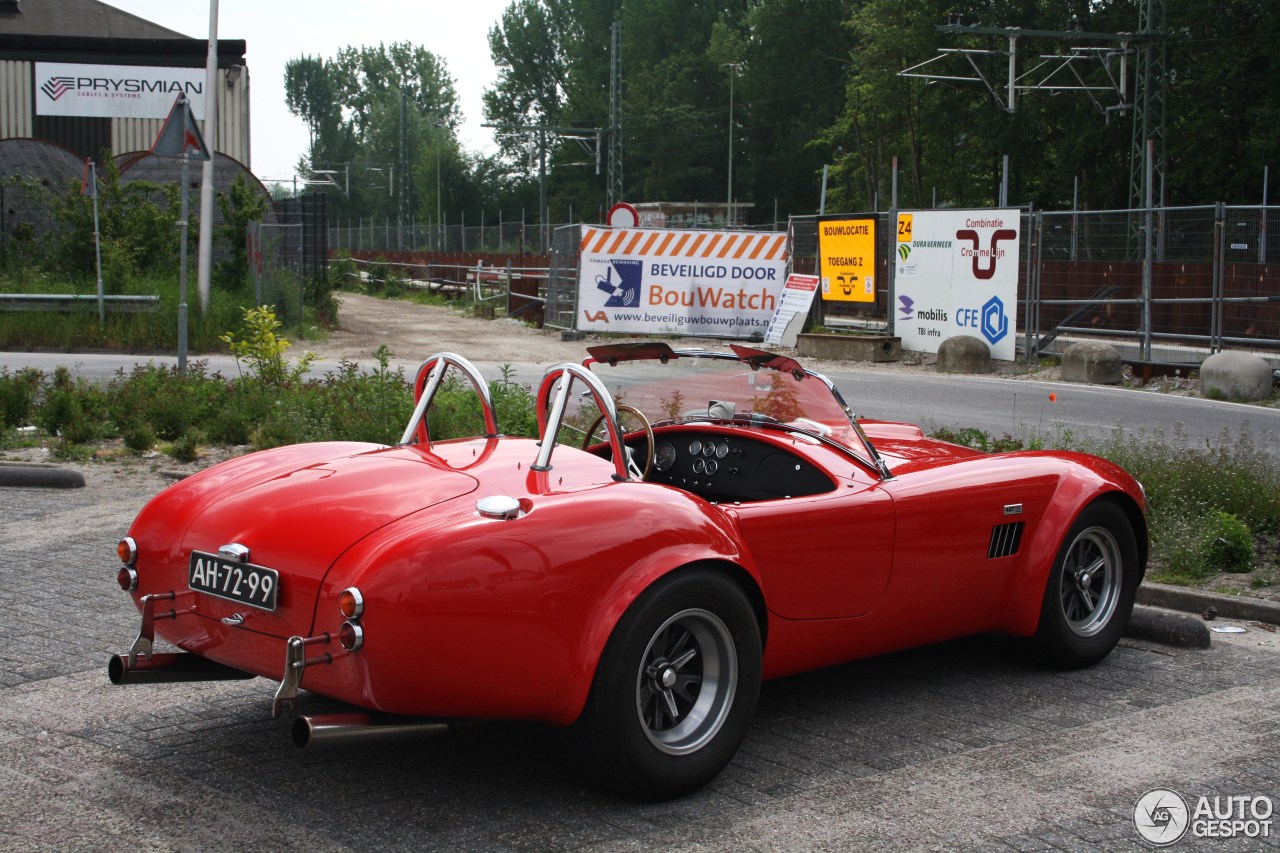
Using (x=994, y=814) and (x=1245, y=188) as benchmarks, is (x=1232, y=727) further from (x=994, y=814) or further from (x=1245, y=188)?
(x=1245, y=188)

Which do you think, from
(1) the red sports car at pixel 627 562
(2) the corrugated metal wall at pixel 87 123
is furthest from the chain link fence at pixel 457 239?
(1) the red sports car at pixel 627 562

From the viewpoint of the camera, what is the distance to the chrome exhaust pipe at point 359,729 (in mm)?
3383

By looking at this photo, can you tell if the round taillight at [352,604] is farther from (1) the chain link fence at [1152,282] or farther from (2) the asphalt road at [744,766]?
(1) the chain link fence at [1152,282]

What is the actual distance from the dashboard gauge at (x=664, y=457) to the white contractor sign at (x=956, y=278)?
1577 cm

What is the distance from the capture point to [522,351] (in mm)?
22906

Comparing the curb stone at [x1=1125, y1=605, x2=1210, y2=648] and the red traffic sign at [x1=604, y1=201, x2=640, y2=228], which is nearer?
the curb stone at [x1=1125, y1=605, x2=1210, y2=648]

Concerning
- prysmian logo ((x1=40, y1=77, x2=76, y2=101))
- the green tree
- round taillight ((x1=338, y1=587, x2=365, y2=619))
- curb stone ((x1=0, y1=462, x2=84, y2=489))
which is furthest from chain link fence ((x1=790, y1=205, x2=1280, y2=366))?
the green tree

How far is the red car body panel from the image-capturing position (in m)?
3.50

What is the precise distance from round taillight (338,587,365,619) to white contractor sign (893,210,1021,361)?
17596 millimetres

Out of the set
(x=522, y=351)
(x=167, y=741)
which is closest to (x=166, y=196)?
(x=522, y=351)

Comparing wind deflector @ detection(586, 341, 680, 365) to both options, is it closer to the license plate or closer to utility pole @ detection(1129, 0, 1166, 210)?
the license plate

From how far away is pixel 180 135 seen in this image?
12.0 m

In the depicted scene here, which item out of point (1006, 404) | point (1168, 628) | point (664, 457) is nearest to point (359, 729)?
point (664, 457)

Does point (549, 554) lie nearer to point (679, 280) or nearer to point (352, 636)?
point (352, 636)
